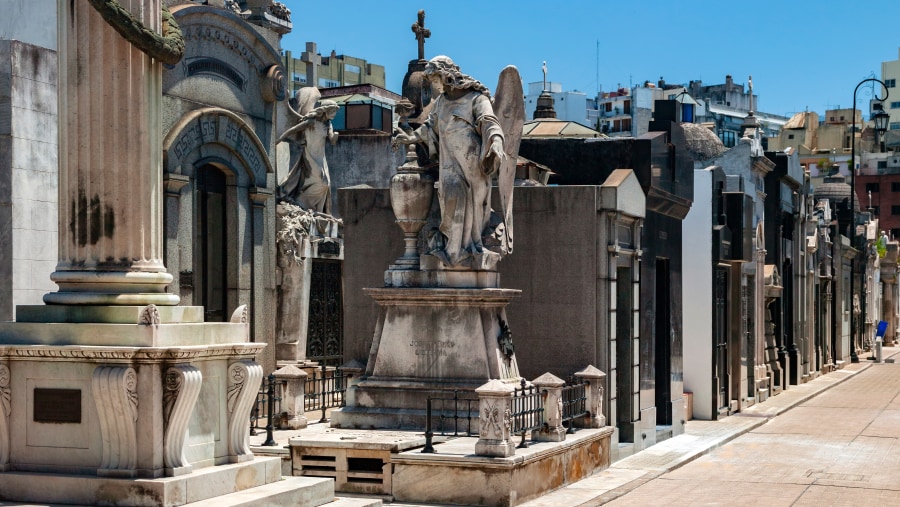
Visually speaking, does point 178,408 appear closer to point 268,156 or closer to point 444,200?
point 444,200

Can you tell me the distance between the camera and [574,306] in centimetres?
1694

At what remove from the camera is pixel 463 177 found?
1567 cm

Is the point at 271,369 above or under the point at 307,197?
under

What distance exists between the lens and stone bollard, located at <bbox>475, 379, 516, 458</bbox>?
1347 centimetres

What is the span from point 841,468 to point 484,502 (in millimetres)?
6643

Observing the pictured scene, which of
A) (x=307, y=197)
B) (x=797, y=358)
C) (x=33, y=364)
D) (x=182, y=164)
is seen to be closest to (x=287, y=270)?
(x=307, y=197)

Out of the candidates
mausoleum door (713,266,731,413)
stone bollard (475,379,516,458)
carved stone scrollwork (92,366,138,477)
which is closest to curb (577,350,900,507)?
mausoleum door (713,266,731,413)

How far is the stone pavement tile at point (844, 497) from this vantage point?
49.4 ft

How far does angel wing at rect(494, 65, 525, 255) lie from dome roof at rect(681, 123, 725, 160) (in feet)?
53.4

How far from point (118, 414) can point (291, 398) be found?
6232mm

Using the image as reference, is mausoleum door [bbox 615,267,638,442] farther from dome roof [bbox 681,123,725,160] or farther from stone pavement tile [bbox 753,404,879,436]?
dome roof [bbox 681,123,725,160]

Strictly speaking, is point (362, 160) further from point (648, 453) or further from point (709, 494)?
point (709, 494)

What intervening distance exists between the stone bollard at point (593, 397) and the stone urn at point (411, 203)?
2.49 metres

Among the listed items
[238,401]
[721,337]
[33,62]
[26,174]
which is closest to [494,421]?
[238,401]
